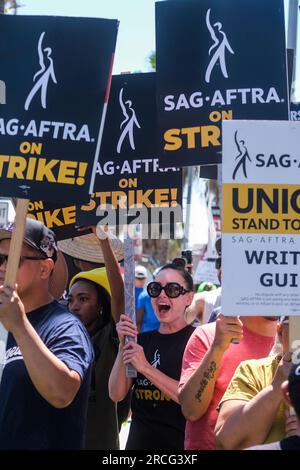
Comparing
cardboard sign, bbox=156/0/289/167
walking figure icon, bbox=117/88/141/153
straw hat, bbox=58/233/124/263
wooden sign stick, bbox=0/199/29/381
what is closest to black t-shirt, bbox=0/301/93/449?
wooden sign stick, bbox=0/199/29/381

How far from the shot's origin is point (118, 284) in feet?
16.5

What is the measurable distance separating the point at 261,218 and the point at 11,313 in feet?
3.54

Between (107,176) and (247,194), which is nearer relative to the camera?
(247,194)

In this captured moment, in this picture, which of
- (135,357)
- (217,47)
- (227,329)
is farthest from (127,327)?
(217,47)

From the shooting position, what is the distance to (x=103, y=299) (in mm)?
5270

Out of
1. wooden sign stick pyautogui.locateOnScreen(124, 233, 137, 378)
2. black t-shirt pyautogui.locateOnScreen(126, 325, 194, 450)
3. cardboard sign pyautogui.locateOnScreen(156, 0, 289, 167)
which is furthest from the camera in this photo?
black t-shirt pyautogui.locateOnScreen(126, 325, 194, 450)

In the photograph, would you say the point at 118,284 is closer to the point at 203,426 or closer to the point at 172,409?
the point at 172,409

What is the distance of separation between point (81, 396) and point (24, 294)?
0.52m

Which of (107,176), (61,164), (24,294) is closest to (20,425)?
(24,294)

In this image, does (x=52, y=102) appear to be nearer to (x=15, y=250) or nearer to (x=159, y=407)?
(x=15, y=250)

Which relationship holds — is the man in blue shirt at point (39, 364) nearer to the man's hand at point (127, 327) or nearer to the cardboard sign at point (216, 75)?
the man's hand at point (127, 327)

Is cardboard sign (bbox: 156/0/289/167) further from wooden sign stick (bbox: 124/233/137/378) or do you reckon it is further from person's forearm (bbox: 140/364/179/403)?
person's forearm (bbox: 140/364/179/403)

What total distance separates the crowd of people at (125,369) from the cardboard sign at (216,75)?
2.89ft

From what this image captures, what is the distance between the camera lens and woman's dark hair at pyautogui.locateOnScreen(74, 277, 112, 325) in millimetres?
5238
